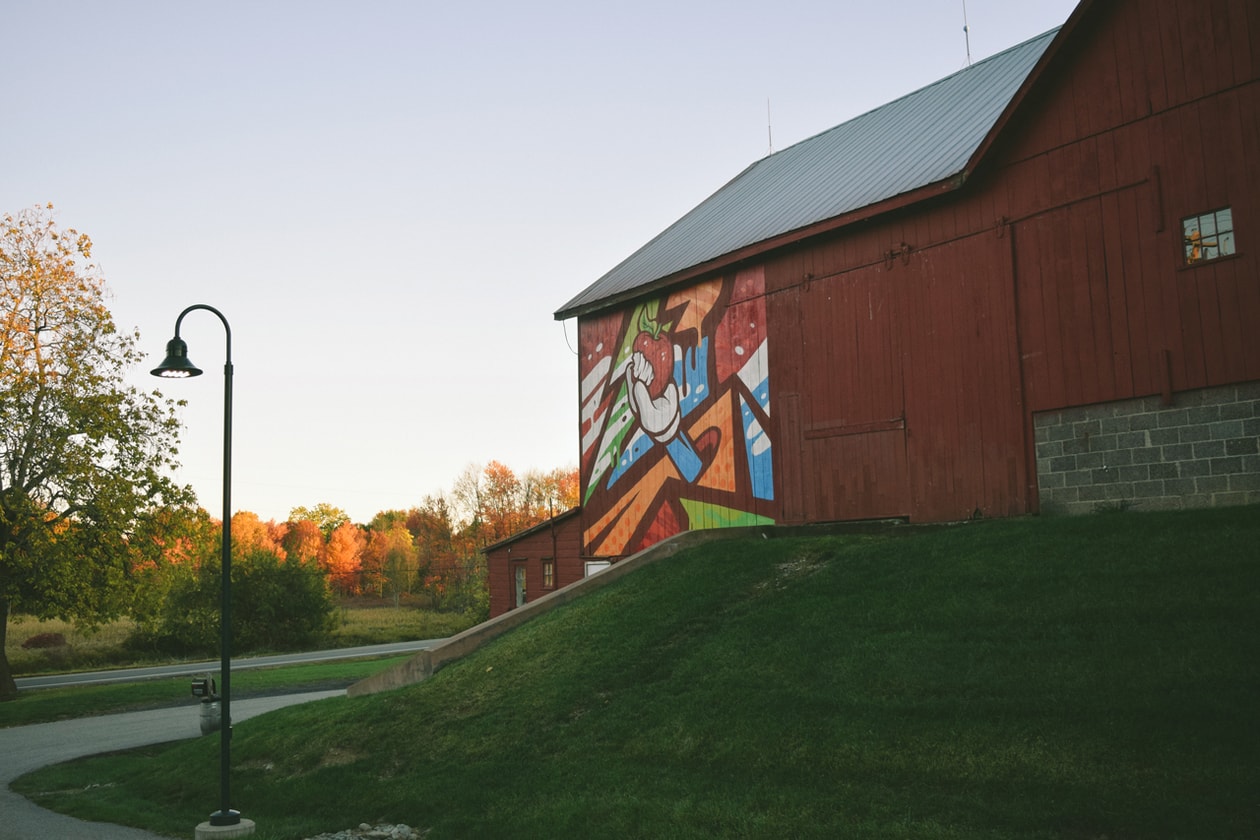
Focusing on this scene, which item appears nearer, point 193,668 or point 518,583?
point 518,583

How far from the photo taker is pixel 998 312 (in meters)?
15.0

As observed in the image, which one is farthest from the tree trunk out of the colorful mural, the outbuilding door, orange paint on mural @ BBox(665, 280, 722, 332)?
orange paint on mural @ BBox(665, 280, 722, 332)

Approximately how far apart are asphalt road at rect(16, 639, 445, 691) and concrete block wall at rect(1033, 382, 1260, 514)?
2588 centimetres

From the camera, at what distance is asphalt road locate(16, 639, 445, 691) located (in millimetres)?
30766

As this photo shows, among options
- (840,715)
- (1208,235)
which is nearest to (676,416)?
(1208,235)

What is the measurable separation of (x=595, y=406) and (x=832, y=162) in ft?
25.0

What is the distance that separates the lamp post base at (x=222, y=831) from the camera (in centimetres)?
1038

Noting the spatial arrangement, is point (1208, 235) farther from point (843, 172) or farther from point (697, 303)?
point (697, 303)

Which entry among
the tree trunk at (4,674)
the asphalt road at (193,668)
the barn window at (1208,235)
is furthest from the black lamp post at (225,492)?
the asphalt road at (193,668)

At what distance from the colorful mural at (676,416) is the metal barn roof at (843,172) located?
854 millimetres

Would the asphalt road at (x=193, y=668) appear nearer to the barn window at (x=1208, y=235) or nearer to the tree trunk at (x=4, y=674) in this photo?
the tree trunk at (x=4, y=674)

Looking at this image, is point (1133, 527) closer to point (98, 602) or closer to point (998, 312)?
point (998, 312)

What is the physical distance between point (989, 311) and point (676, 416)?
24.0 feet

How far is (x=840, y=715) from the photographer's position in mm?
9391
